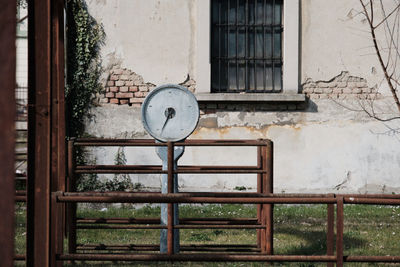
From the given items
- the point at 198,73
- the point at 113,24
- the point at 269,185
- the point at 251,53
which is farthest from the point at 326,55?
the point at 269,185

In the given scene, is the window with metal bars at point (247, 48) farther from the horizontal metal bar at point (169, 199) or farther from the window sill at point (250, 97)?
the horizontal metal bar at point (169, 199)

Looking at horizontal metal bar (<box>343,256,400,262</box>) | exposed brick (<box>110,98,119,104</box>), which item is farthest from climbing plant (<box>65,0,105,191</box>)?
horizontal metal bar (<box>343,256,400,262</box>)

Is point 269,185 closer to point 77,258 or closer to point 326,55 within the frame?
point 77,258

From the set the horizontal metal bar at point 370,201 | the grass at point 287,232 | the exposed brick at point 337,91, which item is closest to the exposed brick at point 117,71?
the grass at point 287,232

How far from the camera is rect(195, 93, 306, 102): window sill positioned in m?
10.1

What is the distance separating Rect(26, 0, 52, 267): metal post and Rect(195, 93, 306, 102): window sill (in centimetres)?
628

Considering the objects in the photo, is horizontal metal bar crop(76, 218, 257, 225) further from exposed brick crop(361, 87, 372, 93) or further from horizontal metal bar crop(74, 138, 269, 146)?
exposed brick crop(361, 87, 372, 93)

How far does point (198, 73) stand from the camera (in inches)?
401

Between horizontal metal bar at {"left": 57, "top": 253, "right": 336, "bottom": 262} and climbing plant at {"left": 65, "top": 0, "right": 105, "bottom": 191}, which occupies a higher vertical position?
climbing plant at {"left": 65, "top": 0, "right": 105, "bottom": 191}

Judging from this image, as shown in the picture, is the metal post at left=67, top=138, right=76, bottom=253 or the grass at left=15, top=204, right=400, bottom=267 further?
the grass at left=15, top=204, right=400, bottom=267

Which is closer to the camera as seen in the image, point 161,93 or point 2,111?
point 2,111

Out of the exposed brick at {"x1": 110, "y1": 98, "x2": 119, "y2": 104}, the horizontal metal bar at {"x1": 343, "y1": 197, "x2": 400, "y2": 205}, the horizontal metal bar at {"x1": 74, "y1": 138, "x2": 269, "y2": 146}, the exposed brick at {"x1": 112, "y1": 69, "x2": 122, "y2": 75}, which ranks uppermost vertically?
the exposed brick at {"x1": 112, "y1": 69, "x2": 122, "y2": 75}

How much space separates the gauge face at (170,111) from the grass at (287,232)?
4.00ft

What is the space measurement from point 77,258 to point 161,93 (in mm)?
2729
